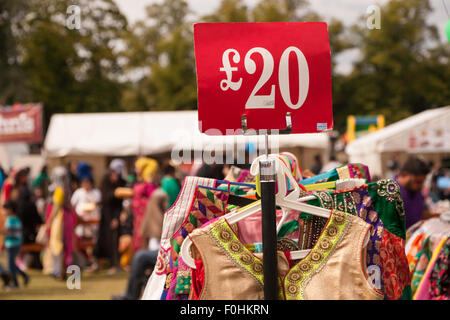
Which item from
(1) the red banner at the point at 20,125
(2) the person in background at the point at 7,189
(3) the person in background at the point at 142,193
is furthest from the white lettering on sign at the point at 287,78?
(1) the red banner at the point at 20,125

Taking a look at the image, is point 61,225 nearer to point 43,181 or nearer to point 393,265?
point 43,181

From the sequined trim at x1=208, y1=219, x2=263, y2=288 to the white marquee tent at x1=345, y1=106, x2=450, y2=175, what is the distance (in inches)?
344

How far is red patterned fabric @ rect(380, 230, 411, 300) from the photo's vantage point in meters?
2.34

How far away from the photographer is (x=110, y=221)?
10297 millimetres

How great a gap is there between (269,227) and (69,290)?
22.5 feet

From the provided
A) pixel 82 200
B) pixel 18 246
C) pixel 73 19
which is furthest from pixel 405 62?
pixel 73 19

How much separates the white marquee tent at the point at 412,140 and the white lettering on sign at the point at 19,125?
830 centimetres

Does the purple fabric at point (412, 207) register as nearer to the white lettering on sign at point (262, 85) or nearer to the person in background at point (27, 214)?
the white lettering on sign at point (262, 85)

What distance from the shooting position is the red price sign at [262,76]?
6.99ft

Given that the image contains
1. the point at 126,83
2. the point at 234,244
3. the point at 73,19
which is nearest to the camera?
the point at 234,244

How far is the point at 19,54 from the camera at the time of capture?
2998cm

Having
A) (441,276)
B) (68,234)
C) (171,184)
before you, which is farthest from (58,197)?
(441,276)
